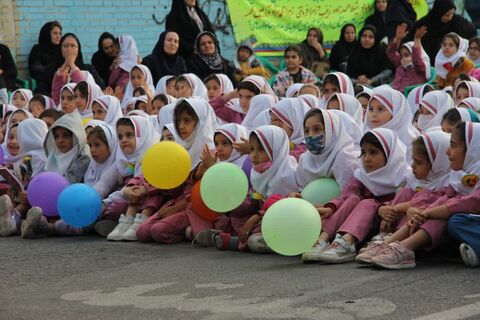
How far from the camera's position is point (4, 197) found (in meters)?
9.54

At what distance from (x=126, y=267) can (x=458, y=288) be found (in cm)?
236

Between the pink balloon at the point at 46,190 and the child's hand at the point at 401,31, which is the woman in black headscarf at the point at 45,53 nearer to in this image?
the child's hand at the point at 401,31

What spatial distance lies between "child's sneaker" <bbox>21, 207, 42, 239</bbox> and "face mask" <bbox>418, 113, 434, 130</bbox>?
3291mm

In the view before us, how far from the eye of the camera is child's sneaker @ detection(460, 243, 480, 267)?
22.3 ft

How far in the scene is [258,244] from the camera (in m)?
7.81

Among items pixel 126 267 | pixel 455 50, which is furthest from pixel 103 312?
pixel 455 50

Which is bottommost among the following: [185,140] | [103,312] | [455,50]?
[103,312]

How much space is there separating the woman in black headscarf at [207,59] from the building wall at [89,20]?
2.03m

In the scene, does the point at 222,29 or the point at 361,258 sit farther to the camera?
the point at 222,29

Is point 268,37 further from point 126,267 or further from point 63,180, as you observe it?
point 126,267

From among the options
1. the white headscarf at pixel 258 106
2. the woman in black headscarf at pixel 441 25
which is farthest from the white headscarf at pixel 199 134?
the woman in black headscarf at pixel 441 25

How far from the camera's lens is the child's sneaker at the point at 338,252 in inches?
282

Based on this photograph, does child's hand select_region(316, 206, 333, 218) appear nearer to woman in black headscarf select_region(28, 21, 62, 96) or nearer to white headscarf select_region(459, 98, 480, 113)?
white headscarf select_region(459, 98, 480, 113)

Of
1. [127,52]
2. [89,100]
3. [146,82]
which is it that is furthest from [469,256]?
[127,52]
